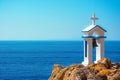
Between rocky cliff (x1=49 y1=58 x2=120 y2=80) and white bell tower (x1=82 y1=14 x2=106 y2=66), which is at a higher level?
white bell tower (x1=82 y1=14 x2=106 y2=66)

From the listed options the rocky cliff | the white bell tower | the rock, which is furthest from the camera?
the white bell tower

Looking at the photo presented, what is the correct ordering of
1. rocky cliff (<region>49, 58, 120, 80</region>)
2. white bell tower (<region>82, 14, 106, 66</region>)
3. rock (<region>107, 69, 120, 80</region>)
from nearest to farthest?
→ rocky cliff (<region>49, 58, 120, 80</region>)
rock (<region>107, 69, 120, 80</region>)
white bell tower (<region>82, 14, 106, 66</region>)

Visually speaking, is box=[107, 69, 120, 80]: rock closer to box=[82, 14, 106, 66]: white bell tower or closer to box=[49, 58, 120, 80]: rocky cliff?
box=[49, 58, 120, 80]: rocky cliff

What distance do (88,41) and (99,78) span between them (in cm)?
898

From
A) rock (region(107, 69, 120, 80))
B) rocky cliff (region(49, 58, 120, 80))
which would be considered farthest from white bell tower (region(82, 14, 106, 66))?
rock (region(107, 69, 120, 80))

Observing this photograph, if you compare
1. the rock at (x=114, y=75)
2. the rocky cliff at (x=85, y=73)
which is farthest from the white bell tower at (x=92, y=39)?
the rock at (x=114, y=75)

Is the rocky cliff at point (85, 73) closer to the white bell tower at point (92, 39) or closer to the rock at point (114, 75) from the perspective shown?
the rock at point (114, 75)

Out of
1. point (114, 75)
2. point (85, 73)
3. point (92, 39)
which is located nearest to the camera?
point (85, 73)

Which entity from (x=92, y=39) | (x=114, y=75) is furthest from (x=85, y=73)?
(x=92, y=39)

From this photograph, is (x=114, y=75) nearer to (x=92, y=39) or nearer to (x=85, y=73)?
(x=85, y=73)

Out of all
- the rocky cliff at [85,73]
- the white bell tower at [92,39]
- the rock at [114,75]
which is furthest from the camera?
the white bell tower at [92,39]

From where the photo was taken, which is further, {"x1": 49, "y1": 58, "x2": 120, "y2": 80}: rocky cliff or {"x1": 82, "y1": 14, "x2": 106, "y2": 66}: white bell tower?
{"x1": 82, "y1": 14, "x2": 106, "y2": 66}: white bell tower

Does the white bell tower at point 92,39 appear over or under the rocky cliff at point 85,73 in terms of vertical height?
over

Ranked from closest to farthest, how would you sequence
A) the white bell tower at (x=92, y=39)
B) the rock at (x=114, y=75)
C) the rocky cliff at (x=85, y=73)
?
1. the rocky cliff at (x=85, y=73)
2. the rock at (x=114, y=75)
3. the white bell tower at (x=92, y=39)
